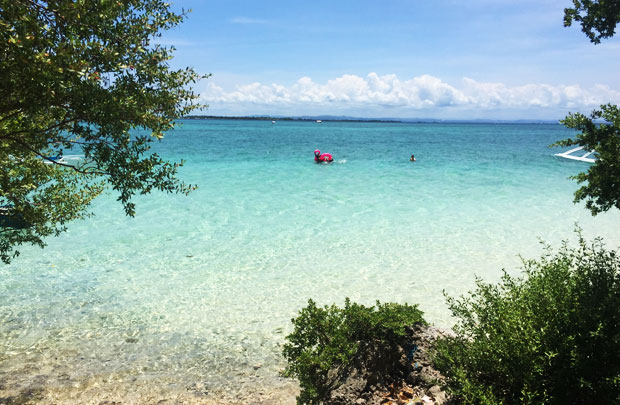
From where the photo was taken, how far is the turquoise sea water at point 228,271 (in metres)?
8.01

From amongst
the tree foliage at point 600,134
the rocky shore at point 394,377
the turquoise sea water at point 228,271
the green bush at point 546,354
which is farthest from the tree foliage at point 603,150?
the turquoise sea water at point 228,271

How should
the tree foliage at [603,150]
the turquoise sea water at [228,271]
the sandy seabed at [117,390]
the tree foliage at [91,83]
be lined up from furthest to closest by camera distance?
the turquoise sea water at [228,271]
the sandy seabed at [117,390]
the tree foliage at [603,150]
the tree foliage at [91,83]

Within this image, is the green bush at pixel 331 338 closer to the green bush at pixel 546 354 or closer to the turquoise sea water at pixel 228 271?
the green bush at pixel 546 354

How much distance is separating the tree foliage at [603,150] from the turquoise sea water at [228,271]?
5.17 metres

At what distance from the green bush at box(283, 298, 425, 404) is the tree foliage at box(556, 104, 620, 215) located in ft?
10.4

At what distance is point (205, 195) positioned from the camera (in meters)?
25.3

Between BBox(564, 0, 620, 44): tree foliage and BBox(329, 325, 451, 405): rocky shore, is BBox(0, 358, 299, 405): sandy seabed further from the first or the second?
BBox(564, 0, 620, 44): tree foliage

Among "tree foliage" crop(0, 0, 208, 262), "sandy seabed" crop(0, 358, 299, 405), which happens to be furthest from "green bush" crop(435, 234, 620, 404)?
"tree foliage" crop(0, 0, 208, 262)

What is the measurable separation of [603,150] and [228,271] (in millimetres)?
10312

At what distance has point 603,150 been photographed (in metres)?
5.66

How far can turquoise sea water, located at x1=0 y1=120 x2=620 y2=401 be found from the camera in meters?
8.01

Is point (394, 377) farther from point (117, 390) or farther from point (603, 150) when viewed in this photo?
point (117, 390)

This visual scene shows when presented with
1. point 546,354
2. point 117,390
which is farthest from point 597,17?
point 117,390

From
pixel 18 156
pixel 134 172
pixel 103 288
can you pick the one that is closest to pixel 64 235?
pixel 103 288
